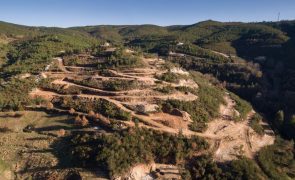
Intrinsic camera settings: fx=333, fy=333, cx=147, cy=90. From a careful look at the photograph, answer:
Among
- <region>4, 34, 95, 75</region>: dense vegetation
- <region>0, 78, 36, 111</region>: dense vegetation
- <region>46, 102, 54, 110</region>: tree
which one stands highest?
<region>4, 34, 95, 75</region>: dense vegetation

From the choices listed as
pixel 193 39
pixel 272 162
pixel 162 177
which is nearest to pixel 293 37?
pixel 193 39

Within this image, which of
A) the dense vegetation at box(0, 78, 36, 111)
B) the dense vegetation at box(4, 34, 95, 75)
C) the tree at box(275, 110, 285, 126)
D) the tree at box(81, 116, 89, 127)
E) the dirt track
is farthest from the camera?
the dense vegetation at box(4, 34, 95, 75)

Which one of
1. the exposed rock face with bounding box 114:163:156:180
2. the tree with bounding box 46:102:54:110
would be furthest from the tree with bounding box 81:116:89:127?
the exposed rock face with bounding box 114:163:156:180

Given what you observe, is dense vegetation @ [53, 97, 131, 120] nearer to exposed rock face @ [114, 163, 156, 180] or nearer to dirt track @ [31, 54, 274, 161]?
dirt track @ [31, 54, 274, 161]

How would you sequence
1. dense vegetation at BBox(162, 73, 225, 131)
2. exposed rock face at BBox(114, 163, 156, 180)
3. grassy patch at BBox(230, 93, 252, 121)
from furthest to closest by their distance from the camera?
grassy patch at BBox(230, 93, 252, 121) < dense vegetation at BBox(162, 73, 225, 131) < exposed rock face at BBox(114, 163, 156, 180)

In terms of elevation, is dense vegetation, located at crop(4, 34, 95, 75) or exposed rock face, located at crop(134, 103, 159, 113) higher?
dense vegetation, located at crop(4, 34, 95, 75)

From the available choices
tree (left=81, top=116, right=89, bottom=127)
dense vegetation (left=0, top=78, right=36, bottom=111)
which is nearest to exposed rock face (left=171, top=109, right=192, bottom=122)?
tree (left=81, top=116, right=89, bottom=127)

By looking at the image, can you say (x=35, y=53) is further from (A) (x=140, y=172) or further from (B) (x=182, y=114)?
(A) (x=140, y=172)

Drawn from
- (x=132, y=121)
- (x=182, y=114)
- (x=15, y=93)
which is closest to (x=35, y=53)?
(x=15, y=93)

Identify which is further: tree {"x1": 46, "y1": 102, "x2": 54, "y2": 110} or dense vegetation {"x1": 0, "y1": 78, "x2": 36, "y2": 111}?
tree {"x1": 46, "y1": 102, "x2": 54, "y2": 110}

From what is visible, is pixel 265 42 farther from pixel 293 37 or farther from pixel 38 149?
pixel 38 149
